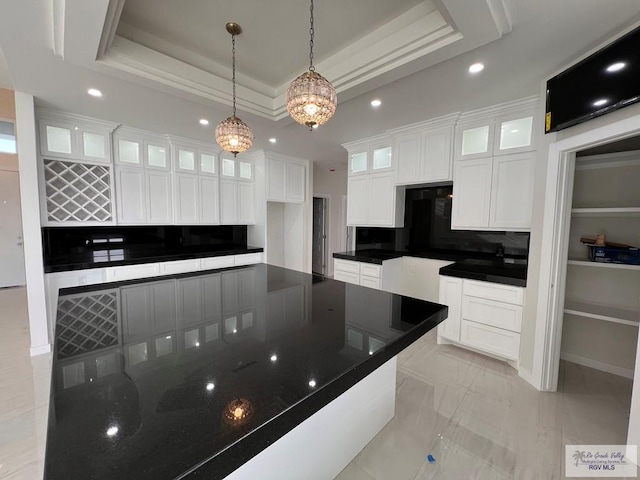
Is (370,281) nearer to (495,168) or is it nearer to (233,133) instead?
(495,168)

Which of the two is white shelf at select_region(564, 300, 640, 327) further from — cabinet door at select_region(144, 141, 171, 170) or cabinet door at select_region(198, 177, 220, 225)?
cabinet door at select_region(144, 141, 171, 170)

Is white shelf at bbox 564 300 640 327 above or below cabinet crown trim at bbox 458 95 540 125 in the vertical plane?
below

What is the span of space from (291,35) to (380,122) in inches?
58.4

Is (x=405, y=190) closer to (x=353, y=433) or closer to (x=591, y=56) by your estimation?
(x=591, y=56)

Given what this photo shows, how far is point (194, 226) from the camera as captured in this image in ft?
14.6

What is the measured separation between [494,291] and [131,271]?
3.95 metres

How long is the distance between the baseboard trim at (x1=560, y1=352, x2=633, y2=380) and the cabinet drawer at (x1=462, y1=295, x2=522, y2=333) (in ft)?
2.33

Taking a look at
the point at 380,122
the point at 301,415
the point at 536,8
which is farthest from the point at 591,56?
the point at 301,415

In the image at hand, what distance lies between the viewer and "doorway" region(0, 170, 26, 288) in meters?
4.93

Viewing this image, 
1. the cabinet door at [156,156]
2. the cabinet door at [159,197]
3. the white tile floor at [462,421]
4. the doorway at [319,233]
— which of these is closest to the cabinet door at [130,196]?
the cabinet door at [159,197]

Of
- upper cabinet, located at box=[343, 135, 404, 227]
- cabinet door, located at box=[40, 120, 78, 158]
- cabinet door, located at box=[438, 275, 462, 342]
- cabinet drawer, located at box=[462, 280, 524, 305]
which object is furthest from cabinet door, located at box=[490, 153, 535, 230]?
cabinet door, located at box=[40, 120, 78, 158]

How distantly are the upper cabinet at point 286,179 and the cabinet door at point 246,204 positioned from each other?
0.37 metres

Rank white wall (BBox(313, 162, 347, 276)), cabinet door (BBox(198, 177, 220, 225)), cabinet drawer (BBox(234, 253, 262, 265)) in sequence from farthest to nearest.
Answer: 1. white wall (BBox(313, 162, 347, 276))
2. cabinet drawer (BBox(234, 253, 262, 265))
3. cabinet door (BBox(198, 177, 220, 225))

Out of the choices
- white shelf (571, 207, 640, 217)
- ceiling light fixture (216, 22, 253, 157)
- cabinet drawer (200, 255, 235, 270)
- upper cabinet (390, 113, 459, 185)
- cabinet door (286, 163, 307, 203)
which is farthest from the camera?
cabinet door (286, 163, 307, 203)
